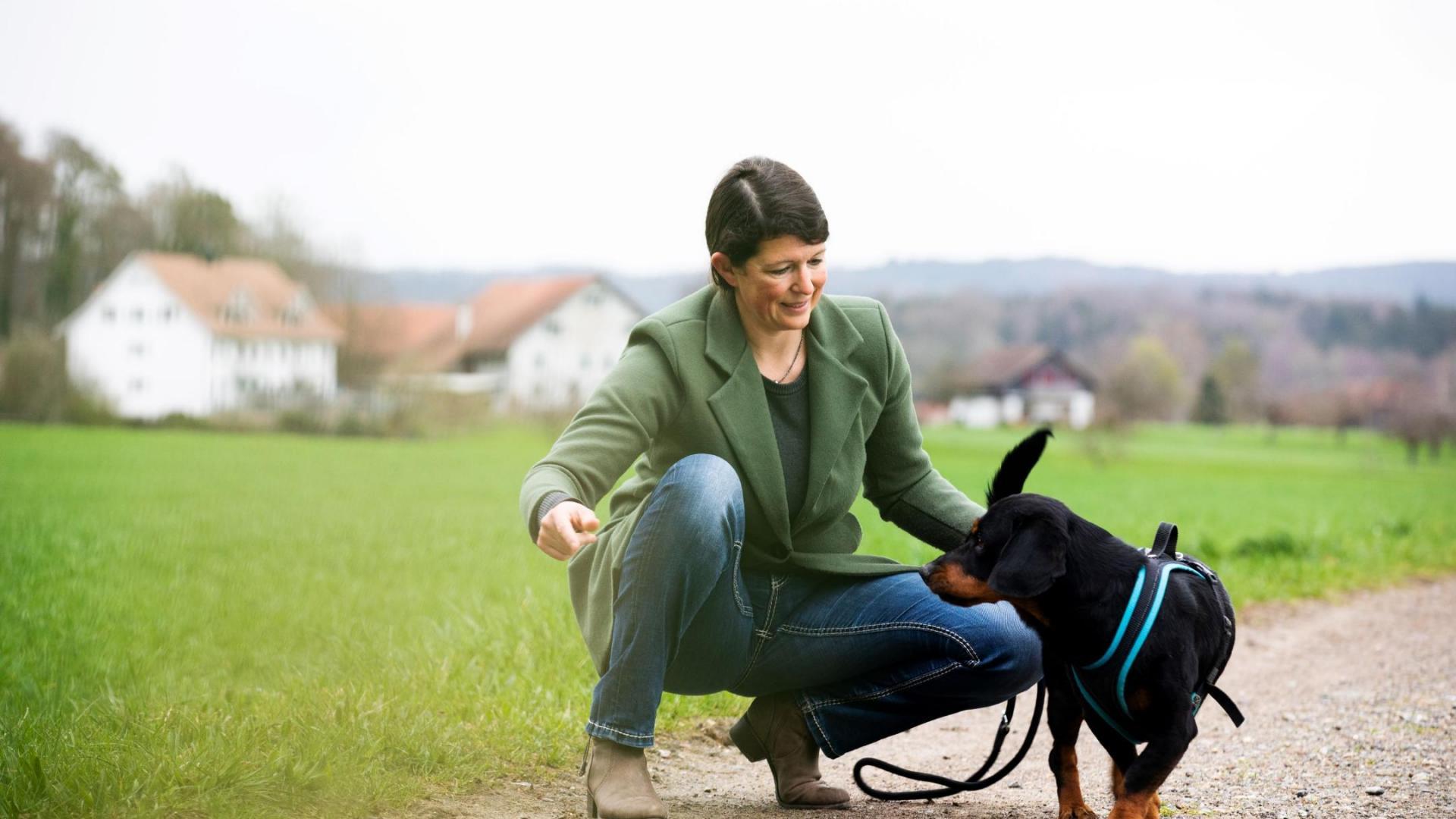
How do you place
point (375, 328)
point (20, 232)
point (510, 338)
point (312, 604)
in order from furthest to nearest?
point (510, 338) < point (375, 328) < point (20, 232) < point (312, 604)

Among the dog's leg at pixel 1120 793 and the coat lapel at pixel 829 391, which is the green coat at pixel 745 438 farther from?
the dog's leg at pixel 1120 793

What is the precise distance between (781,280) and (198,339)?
3281 centimetres

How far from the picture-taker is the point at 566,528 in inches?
114

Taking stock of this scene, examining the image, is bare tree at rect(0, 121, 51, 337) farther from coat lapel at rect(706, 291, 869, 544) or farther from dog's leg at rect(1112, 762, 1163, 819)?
dog's leg at rect(1112, 762, 1163, 819)

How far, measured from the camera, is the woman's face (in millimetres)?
3389

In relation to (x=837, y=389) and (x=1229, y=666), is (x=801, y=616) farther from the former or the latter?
(x=1229, y=666)

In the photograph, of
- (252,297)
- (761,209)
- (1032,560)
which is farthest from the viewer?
(252,297)

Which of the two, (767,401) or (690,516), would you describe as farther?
(767,401)

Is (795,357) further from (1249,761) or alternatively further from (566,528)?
(1249,761)

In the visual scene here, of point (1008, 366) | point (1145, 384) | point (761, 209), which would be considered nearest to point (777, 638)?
point (761, 209)

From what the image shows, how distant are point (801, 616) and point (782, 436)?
1.65 feet

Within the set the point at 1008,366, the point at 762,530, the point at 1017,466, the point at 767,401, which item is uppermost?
the point at 767,401

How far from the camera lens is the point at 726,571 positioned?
3242mm

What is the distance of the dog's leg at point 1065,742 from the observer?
3.38m
